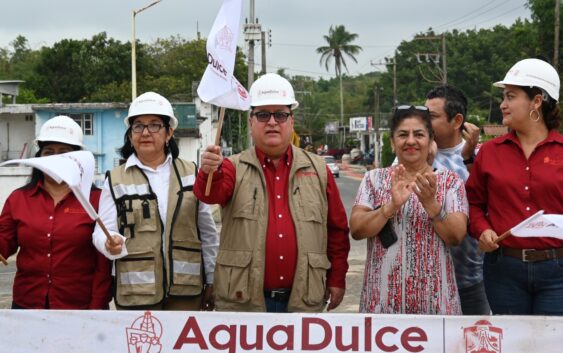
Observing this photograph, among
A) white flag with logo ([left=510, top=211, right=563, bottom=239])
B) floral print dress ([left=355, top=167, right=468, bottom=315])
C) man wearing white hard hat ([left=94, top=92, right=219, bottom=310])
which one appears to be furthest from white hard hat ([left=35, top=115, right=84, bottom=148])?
white flag with logo ([left=510, top=211, right=563, bottom=239])

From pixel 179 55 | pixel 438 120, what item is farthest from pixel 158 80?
pixel 438 120

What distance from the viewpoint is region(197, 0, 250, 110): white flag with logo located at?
180 inches

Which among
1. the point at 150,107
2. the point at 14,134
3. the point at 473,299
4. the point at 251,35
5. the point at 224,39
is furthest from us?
the point at 14,134

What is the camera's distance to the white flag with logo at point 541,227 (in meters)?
4.11

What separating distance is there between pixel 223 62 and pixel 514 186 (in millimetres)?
1799

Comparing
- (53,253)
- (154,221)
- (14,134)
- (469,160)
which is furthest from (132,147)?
(14,134)

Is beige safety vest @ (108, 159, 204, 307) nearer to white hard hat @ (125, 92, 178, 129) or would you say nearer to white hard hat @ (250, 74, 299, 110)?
white hard hat @ (125, 92, 178, 129)

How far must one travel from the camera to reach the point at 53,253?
4.78 m

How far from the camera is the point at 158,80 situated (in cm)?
5350

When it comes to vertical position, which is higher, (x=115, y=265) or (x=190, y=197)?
(x=190, y=197)

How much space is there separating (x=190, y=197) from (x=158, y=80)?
49638mm

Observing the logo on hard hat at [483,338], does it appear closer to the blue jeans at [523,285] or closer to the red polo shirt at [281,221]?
the blue jeans at [523,285]

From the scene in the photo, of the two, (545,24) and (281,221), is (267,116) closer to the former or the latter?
(281,221)

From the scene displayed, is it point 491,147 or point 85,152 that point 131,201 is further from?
point 491,147
